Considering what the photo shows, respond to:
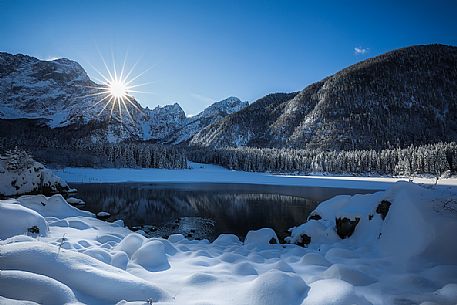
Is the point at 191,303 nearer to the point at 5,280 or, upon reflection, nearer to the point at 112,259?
the point at 5,280

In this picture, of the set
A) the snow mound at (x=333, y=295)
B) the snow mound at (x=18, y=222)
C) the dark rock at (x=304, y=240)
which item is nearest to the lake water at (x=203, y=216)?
the dark rock at (x=304, y=240)

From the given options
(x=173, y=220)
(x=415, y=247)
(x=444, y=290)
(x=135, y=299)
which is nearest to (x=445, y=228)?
(x=415, y=247)

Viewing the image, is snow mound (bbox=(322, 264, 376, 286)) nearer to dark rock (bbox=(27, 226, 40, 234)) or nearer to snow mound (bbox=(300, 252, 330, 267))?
snow mound (bbox=(300, 252, 330, 267))

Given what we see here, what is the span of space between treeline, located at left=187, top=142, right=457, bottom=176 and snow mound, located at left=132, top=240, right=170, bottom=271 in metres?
108

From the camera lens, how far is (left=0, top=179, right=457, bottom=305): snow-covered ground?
5.85 m

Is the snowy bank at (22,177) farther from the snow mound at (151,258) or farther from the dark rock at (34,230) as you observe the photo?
the snow mound at (151,258)

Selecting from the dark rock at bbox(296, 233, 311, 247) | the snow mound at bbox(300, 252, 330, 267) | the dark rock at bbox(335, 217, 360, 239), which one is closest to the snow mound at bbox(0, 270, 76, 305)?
the snow mound at bbox(300, 252, 330, 267)

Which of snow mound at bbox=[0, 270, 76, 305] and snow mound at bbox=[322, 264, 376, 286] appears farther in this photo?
snow mound at bbox=[322, 264, 376, 286]

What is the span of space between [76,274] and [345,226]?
15.4 meters

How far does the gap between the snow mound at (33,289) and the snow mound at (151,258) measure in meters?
4.48

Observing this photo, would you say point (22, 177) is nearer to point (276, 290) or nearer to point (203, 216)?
point (203, 216)

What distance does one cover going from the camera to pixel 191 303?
6.05 m

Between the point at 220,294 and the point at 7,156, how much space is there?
2201 inches

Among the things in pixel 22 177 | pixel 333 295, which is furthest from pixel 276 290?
pixel 22 177
